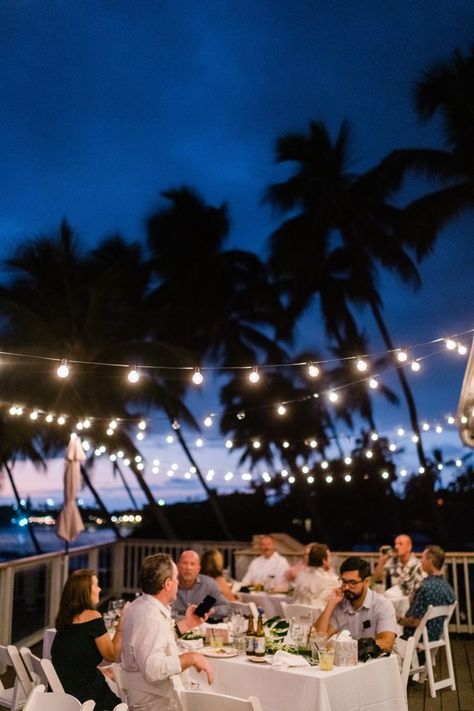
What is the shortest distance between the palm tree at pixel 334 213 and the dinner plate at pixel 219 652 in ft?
48.6

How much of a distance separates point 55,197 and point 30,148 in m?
4.39

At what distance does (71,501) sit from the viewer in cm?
879

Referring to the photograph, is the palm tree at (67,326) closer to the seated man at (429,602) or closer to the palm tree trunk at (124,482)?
the palm tree trunk at (124,482)

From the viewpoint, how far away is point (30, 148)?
15664 mm

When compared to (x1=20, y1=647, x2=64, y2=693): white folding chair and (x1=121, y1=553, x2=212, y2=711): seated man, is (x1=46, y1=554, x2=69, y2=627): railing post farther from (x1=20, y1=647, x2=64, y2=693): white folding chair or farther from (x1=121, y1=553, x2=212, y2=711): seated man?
(x1=121, y1=553, x2=212, y2=711): seated man

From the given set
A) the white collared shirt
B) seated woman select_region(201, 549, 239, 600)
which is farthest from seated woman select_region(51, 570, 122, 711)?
seated woman select_region(201, 549, 239, 600)

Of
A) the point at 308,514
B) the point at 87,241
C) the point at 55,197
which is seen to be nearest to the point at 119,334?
the point at 87,241

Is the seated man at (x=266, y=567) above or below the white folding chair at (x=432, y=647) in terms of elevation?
above

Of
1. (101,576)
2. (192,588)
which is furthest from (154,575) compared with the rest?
(101,576)

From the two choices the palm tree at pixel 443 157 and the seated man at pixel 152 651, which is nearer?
the seated man at pixel 152 651

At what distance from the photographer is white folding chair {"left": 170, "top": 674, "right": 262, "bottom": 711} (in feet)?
10.0

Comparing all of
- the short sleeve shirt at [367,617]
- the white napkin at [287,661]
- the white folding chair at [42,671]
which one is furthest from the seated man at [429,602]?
the white folding chair at [42,671]

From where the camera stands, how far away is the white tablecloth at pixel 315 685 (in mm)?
3885

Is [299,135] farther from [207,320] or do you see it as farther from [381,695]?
[381,695]
